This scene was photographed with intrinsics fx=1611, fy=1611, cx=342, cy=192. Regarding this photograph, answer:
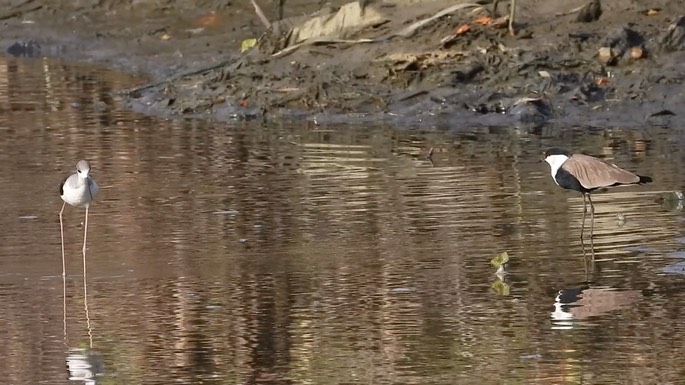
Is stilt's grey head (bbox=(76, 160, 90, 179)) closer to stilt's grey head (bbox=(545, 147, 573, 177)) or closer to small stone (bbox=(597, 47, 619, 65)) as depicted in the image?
stilt's grey head (bbox=(545, 147, 573, 177))

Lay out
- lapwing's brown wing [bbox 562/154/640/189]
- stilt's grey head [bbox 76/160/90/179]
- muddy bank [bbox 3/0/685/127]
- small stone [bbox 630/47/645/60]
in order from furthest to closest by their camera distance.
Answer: small stone [bbox 630/47/645/60], muddy bank [bbox 3/0/685/127], lapwing's brown wing [bbox 562/154/640/189], stilt's grey head [bbox 76/160/90/179]

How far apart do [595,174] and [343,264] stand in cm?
191

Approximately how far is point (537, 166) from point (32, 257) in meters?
5.00

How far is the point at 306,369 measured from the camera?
725 cm

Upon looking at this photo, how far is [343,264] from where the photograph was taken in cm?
970

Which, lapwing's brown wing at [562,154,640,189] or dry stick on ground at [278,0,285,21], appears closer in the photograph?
lapwing's brown wing at [562,154,640,189]

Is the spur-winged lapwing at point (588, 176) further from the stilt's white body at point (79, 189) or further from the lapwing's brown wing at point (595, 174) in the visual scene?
the stilt's white body at point (79, 189)

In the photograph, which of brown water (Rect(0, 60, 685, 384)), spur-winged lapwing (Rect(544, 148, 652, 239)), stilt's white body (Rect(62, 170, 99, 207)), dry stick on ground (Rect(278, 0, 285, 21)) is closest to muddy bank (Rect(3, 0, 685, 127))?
brown water (Rect(0, 60, 685, 384))

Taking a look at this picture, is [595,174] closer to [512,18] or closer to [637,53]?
[637,53]

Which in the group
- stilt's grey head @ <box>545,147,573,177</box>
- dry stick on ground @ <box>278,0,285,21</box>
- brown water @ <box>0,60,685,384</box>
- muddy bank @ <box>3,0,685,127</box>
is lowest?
brown water @ <box>0,60,685,384</box>

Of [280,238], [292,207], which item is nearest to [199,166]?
[292,207]

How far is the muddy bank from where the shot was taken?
54.4 ft

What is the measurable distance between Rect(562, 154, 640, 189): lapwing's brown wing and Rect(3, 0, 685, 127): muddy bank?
5503 millimetres

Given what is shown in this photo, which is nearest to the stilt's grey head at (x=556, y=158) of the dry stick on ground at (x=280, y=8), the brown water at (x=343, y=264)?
the brown water at (x=343, y=264)
